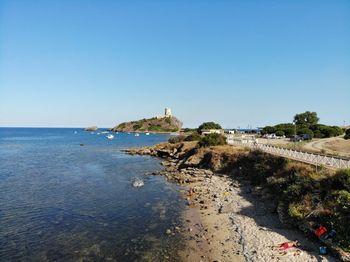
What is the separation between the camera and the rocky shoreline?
19.1 metres

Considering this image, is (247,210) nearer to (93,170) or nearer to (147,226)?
(147,226)

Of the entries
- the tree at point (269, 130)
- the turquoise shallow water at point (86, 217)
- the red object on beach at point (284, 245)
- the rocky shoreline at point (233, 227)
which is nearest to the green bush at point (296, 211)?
the rocky shoreline at point (233, 227)

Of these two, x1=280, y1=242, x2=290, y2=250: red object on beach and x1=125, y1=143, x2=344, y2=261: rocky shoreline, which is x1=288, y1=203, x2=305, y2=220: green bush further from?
x1=280, y1=242, x2=290, y2=250: red object on beach

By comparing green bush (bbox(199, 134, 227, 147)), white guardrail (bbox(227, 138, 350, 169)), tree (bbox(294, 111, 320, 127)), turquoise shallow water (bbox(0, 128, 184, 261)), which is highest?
tree (bbox(294, 111, 320, 127))

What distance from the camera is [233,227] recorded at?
2391 cm

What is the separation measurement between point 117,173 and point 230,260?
120 feet

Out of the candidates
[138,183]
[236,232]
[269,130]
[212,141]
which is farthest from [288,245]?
[269,130]

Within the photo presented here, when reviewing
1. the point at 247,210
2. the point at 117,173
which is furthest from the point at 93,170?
the point at 247,210

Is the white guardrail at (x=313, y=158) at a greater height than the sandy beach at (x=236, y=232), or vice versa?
the white guardrail at (x=313, y=158)

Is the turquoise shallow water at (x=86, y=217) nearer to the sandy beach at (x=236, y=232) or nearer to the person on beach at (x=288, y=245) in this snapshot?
the sandy beach at (x=236, y=232)

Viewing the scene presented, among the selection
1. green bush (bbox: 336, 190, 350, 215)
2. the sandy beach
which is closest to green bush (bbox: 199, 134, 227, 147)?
the sandy beach

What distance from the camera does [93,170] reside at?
56531 millimetres

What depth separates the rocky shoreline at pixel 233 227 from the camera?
19.1m

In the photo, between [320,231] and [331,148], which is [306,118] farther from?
[320,231]
